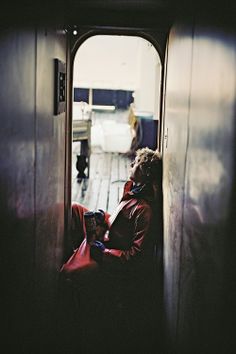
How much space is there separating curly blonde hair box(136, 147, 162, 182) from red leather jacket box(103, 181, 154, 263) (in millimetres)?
102

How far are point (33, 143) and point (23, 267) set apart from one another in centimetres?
51

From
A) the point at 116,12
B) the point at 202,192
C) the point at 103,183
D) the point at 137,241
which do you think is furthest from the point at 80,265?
the point at 103,183

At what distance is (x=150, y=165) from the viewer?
12.7ft

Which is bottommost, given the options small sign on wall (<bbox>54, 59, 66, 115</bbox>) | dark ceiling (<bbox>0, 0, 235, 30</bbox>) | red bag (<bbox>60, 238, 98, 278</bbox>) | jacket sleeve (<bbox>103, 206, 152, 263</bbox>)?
red bag (<bbox>60, 238, 98, 278</bbox>)

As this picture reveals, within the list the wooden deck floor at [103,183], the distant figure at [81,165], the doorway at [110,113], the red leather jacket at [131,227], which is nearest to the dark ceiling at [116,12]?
the red leather jacket at [131,227]

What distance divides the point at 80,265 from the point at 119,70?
31.4 ft

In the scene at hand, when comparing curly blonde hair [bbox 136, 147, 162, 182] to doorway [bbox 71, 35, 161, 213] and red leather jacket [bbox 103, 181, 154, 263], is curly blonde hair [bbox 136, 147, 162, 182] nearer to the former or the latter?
red leather jacket [bbox 103, 181, 154, 263]

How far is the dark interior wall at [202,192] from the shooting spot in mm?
Answer: 1505

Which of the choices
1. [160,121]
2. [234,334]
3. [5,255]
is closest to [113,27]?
[160,121]

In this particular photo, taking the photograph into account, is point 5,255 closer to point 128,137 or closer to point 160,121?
point 160,121

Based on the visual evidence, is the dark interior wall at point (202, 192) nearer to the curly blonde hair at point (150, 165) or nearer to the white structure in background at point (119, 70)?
the curly blonde hair at point (150, 165)

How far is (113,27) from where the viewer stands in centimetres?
386

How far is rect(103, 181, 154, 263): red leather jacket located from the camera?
3.71 meters

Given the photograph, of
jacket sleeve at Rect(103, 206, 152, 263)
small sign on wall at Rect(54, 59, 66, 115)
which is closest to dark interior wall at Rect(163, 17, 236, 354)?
jacket sleeve at Rect(103, 206, 152, 263)
